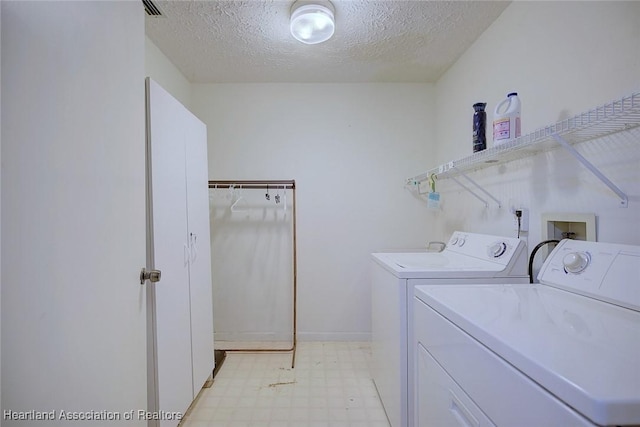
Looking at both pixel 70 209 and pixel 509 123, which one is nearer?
pixel 70 209

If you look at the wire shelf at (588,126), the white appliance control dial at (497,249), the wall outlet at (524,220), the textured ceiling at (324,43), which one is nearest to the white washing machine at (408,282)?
the white appliance control dial at (497,249)

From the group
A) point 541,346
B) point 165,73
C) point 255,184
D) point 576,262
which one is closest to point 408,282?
point 576,262

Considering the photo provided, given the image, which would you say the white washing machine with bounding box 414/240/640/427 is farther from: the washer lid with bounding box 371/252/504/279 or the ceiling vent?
the ceiling vent

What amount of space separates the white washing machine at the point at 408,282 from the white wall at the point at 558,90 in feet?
0.63

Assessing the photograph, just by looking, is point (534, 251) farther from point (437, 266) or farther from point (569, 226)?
point (437, 266)

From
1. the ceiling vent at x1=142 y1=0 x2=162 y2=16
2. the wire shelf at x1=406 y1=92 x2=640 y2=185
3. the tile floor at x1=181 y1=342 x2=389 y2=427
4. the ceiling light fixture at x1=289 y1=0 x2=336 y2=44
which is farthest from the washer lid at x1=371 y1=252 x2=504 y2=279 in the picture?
the ceiling vent at x1=142 y1=0 x2=162 y2=16

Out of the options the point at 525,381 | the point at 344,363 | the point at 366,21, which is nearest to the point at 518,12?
the point at 366,21

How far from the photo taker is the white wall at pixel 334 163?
8.62 ft

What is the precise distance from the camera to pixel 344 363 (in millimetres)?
2273

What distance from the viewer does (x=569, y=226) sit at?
1.29 meters

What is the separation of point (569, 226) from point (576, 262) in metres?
0.32

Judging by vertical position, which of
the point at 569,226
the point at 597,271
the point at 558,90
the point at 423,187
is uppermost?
the point at 558,90

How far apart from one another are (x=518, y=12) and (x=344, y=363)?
2588 millimetres

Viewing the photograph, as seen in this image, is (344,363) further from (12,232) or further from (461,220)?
(12,232)
